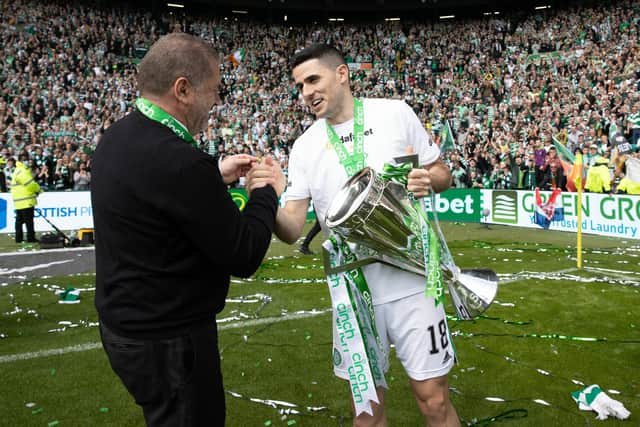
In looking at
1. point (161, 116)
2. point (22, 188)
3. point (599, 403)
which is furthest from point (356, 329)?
point (22, 188)

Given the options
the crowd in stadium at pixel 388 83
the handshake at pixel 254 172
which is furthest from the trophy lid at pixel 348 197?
the crowd in stadium at pixel 388 83

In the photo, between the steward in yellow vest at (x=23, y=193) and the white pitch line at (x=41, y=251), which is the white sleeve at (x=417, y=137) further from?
the steward in yellow vest at (x=23, y=193)

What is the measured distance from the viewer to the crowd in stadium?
20.1 meters

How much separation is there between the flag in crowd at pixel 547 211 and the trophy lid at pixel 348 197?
573 inches

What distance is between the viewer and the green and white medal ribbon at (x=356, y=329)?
280cm

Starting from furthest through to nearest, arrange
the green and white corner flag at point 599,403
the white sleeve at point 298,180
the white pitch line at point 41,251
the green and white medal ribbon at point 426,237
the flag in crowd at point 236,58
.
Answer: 1. the flag in crowd at point 236,58
2. the white pitch line at point 41,251
3. the green and white corner flag at point 599,403
4. the white sleeve at point 298,180
5. the green and white medal ribbon at point 426,237

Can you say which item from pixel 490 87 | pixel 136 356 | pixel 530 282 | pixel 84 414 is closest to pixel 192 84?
pixel 136 356

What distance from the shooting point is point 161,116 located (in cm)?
202

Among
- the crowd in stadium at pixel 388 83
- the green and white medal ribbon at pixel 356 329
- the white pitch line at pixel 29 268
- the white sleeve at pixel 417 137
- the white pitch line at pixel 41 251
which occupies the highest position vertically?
the crowd in stadium at pixel 388 83

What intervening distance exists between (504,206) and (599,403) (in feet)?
47.2

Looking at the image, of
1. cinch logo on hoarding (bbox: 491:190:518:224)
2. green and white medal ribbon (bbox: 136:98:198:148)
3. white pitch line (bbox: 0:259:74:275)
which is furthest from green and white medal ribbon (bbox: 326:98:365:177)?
cinch logo on hoarding (bbox: 491:190:518:224)

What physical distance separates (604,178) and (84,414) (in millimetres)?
15289

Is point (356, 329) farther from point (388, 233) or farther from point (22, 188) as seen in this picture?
point (22, 188)

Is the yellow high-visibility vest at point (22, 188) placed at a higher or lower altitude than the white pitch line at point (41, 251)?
higher
